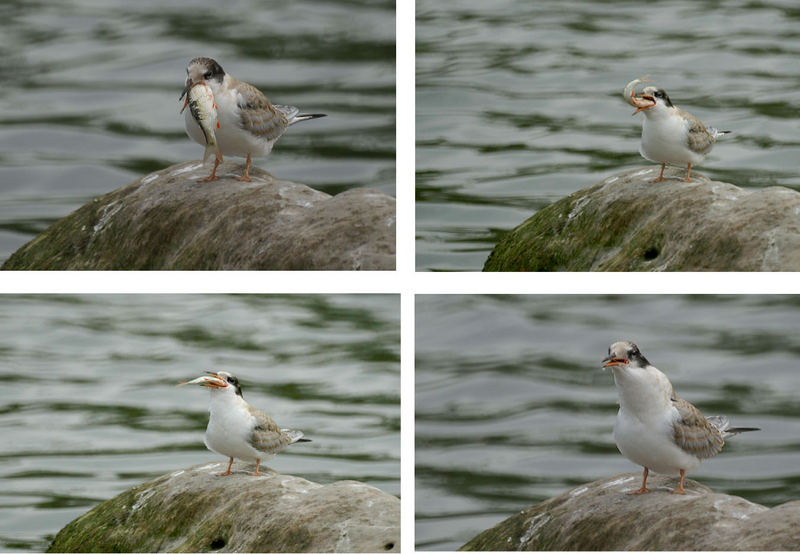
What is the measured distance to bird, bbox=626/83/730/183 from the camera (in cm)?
504

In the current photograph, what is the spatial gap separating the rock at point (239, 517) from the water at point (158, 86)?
191 inches

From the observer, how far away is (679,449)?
462 cm

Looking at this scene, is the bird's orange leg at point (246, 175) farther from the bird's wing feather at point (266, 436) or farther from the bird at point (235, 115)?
the bird's wing feather at point (266, 436)

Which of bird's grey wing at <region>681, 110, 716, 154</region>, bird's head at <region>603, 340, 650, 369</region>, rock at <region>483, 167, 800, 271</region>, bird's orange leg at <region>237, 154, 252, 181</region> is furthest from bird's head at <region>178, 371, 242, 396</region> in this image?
bird's grey wing at <region>681, 110, 716, 154</region>

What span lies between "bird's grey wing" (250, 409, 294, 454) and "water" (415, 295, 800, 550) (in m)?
1.29

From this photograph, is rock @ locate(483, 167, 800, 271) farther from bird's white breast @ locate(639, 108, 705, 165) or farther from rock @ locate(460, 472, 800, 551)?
rock @ locate(460, 472, 800, 551)

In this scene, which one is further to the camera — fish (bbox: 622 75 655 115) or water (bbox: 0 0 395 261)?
water (bbox: 0 0 395 261)

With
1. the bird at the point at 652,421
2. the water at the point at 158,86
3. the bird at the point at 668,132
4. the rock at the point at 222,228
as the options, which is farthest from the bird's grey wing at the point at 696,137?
the water at the point at 158,86

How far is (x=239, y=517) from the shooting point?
4.79 m

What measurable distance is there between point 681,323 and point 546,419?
3.64 ft

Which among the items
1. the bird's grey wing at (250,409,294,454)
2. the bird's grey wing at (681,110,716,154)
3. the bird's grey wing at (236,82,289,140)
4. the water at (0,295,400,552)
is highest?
the bird's grey wing at (236,82,289,140)

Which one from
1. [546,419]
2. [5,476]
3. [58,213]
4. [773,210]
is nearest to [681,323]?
[546,419]

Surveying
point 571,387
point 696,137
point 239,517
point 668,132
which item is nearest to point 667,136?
point 668,132

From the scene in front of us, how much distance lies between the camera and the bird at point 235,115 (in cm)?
511
